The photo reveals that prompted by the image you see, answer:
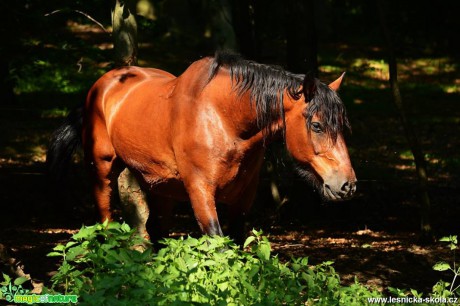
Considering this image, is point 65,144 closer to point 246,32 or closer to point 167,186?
point 167,186

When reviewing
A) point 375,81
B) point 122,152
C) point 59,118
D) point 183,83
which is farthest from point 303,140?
point 375,81

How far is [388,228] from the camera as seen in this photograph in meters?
10.7

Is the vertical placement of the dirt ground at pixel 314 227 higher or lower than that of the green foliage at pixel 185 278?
lower

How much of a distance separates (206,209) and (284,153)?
20.7 ft

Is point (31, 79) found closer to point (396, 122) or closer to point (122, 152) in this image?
point (396, 122)

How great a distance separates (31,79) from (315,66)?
1156 centimetres

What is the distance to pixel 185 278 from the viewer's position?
4.68 metres

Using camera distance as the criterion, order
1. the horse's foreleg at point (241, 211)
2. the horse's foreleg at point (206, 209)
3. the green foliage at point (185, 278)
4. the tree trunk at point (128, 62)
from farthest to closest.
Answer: the tree trunk at point (128, 62) → the horse's foreleg at point (241, 211) → the horse's foreleg at point (206, 209) → the green foliage at point (185, 278)

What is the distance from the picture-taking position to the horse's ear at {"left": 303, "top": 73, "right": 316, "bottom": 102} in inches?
233

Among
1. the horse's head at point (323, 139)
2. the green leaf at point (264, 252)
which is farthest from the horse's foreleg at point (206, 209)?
the green leaf at point (264, 252)

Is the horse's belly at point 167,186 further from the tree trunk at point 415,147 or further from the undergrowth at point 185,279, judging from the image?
the tree trunk at point 415,147

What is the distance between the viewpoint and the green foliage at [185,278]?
4449 millimetres

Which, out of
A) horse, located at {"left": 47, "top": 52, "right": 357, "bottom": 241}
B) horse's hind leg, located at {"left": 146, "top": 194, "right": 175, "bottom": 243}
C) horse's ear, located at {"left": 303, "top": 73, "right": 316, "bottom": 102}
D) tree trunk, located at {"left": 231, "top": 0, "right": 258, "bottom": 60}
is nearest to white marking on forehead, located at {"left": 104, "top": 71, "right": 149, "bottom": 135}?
horse, located at {"left": 47, "top": 52, "right": 357, "bottom": 241}

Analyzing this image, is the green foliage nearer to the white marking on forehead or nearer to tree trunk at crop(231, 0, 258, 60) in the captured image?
the white marking on forehead
